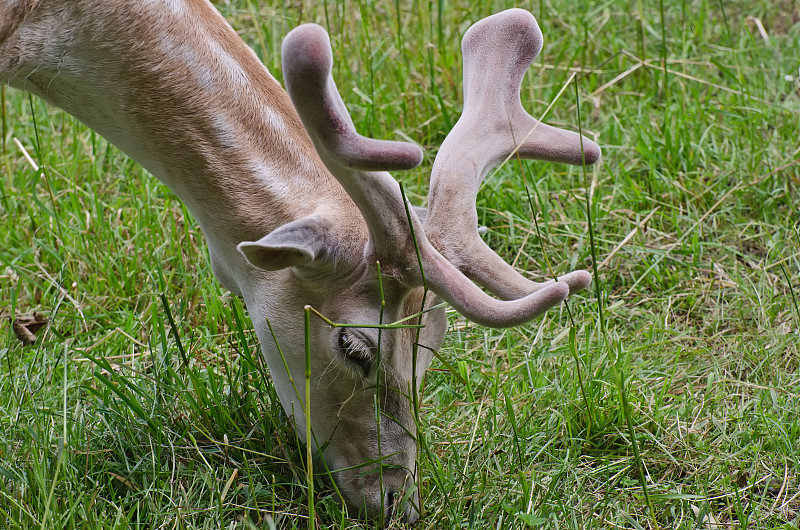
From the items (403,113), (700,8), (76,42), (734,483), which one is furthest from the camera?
(700,8)

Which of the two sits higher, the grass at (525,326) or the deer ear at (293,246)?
the deer ear at (293,246)

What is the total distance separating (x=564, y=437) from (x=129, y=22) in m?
2.04

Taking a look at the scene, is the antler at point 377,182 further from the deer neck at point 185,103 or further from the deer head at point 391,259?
the deer neck at point 185,103

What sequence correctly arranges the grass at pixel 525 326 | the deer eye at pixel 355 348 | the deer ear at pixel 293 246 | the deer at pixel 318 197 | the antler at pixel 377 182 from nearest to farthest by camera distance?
1. the antler at pixel 377 182
2. the deer ear at pixel 293 246
3. the deer at pixel 318 197
4. the deer eye at pixel 355 348
5. the grass at pixel 525 326

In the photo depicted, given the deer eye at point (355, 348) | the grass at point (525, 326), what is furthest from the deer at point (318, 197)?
the grass at point (525, 326)

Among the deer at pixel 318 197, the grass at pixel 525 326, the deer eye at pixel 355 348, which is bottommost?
the grass at pixel 525 326

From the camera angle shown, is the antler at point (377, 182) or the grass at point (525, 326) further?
the grass at point (525, 326)

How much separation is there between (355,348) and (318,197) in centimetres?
47

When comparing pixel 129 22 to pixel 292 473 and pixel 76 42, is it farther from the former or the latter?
pixel 292 473

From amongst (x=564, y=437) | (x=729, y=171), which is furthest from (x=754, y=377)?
(x=729, y=171)

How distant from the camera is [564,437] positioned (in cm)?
351

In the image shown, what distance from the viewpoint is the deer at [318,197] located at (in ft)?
8.96

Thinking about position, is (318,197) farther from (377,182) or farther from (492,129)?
(492,129)

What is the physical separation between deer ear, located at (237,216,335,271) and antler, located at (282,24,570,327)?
135 mm
